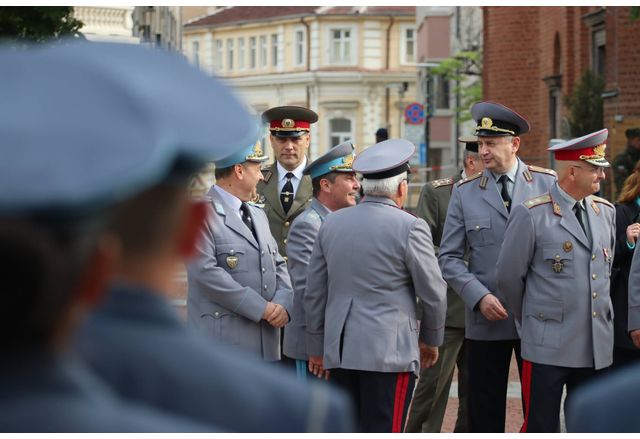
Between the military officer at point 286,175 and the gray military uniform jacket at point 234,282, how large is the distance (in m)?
1.28

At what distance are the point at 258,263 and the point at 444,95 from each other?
68.6 m

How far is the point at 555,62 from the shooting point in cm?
4003

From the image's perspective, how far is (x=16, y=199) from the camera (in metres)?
1.78

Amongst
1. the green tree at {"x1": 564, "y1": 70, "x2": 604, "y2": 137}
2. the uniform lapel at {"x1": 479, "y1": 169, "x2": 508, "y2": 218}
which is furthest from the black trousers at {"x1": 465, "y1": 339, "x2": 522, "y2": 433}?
the green tree at {"x1": 564, "y1": 70, "x2": 604, "y2": 137}

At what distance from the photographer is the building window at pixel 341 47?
304ft

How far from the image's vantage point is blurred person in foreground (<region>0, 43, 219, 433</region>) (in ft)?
5.89

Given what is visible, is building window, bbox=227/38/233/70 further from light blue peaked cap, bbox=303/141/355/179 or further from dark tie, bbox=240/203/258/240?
dark tie, bbox=240/203/258/240

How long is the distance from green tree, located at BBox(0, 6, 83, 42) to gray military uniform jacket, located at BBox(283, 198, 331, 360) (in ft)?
40.4

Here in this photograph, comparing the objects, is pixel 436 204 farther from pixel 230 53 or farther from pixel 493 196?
pixel 230 53

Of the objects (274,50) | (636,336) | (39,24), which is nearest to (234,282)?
(636,336)

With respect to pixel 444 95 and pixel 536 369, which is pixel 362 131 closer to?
pixel 444 95

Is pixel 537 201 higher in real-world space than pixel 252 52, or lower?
lower

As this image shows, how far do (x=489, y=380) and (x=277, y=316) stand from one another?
5.16 feet

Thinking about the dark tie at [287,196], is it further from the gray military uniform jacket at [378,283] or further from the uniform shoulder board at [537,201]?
the gray military uniform jacket at [378,283]
